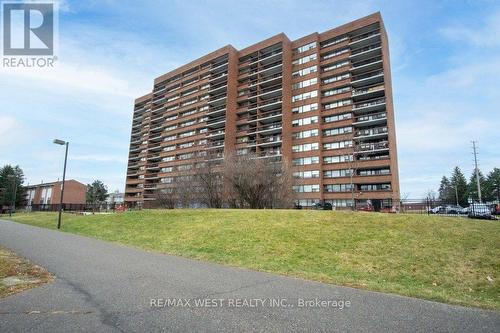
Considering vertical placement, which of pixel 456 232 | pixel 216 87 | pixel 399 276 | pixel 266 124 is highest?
pixel 216 87

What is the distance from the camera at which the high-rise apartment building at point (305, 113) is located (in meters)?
57.4

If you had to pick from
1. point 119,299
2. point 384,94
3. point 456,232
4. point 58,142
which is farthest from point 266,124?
point 119,299

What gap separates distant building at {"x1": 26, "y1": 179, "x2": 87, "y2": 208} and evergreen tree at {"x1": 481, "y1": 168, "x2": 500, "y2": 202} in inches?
4666

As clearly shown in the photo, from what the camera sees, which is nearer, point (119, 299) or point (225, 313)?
point (225, 313)

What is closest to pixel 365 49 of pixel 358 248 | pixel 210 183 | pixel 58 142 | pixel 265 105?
pixel 265 105

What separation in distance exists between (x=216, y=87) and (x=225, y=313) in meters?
81.5

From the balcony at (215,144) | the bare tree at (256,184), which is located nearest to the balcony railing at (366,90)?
the balcony at (215,144)

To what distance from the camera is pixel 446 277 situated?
363 inches

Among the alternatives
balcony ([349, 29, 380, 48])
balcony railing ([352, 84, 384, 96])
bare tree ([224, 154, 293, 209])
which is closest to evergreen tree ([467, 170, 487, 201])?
balcony railing ([352, 84, 384, 96])

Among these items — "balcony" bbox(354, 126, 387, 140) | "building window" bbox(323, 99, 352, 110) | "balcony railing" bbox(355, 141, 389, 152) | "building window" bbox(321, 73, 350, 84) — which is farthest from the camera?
"building window" bbox(321, 73, 350, 84)

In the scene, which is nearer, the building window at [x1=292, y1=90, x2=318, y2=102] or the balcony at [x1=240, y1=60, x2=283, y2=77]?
the building window at [x1=292, y1=90, x2=318, y2=102]

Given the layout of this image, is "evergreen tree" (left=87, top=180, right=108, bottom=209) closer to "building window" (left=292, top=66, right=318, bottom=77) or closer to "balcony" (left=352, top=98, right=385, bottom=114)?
"building window" (left=292, top=66, right=318, bottom=77)

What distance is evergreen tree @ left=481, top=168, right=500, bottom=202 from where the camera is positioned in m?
87.2

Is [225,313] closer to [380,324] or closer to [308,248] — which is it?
[380,324]
